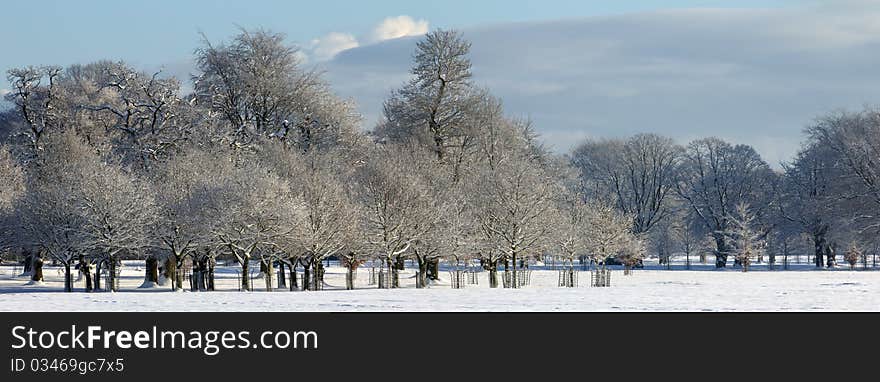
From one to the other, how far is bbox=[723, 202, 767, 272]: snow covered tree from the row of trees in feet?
33.4

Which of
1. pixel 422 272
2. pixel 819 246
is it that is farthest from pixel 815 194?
pixel 422 272

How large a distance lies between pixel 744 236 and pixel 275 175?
1893 inches

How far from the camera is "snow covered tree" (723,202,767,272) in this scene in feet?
286

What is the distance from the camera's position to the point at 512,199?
56.1m

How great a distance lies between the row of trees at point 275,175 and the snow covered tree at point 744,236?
1018 centimetres

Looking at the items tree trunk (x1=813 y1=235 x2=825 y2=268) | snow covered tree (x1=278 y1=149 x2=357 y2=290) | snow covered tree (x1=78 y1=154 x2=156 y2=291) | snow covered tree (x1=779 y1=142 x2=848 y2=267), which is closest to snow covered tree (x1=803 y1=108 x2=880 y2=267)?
snow covered tree (x1=779 y1=142 x2=848 y2=267)

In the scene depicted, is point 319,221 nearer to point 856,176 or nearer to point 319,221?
Result: point 319,221

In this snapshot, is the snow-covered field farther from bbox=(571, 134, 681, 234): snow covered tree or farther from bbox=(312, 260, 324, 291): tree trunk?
bbox=(571, 134, 681, 234): snow covered tree

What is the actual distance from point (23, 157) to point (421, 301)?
3671cm

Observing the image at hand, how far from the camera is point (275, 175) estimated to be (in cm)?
5150
